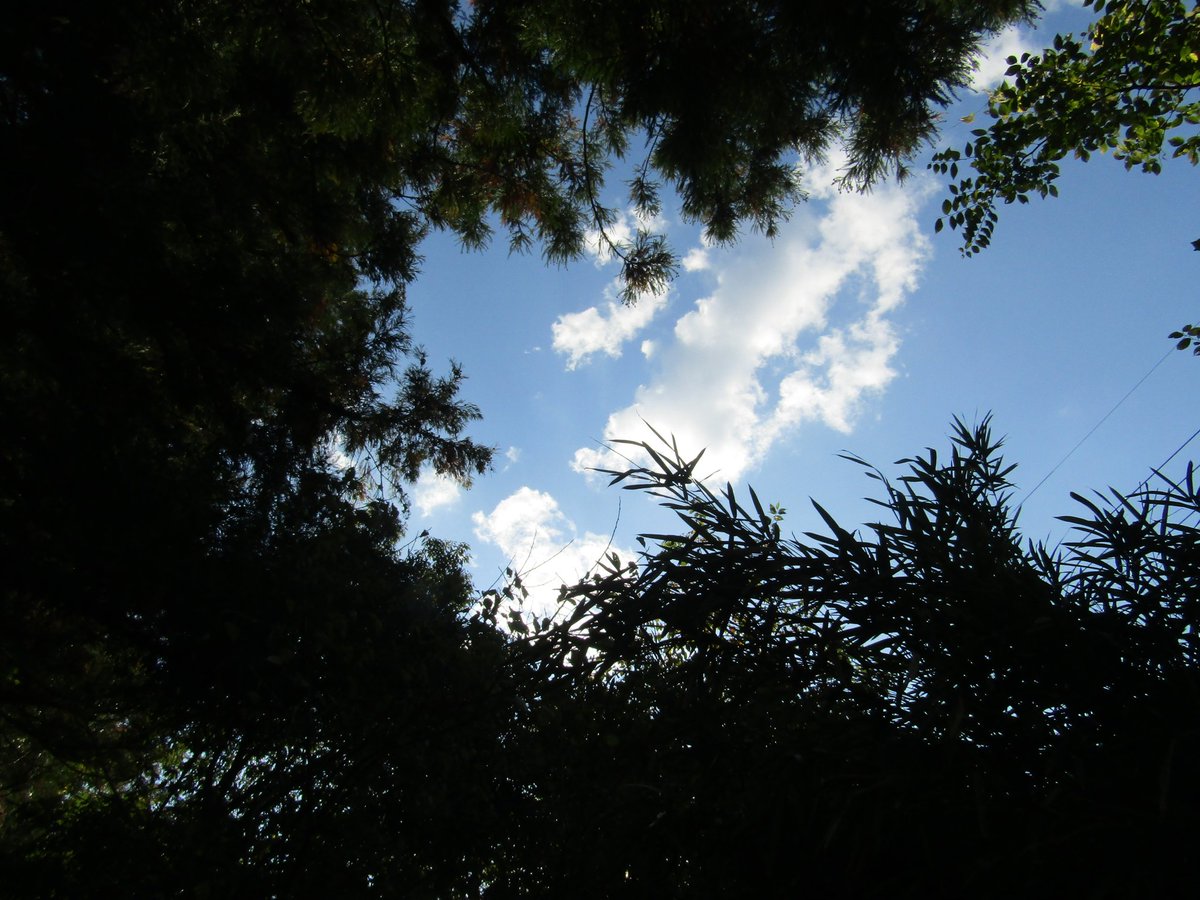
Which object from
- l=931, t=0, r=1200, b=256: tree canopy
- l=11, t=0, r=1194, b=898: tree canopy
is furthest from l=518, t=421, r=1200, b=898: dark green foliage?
l=931, t=0, r=1200, b=256: tree canopy

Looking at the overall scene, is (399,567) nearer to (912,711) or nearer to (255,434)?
(255,434)

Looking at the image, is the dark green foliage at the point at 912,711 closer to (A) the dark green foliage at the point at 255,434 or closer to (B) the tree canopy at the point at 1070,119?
(A) the dark green foliage at the point at 255,434

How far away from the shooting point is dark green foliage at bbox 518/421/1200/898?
5.39 feet

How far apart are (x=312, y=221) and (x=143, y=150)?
4.47ft

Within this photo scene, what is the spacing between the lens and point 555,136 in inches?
209

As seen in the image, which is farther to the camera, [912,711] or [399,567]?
[399,567]

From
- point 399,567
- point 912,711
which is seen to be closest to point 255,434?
point 399,567

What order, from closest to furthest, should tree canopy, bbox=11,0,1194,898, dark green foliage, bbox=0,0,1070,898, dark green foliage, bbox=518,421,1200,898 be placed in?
dark green foliage, bbox=518,421,1200,898, tree canopy, bbox=11,0,1194,898, dark green foliage, bbox=0,0,1070,898

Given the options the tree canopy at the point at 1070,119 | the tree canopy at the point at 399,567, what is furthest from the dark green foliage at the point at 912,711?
the tree canopy at the point at 1070,119

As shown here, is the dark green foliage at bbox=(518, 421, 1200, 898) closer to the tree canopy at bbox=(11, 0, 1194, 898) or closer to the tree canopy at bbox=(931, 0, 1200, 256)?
the tree canopy at bbox=(11, 0, 1194, 898)

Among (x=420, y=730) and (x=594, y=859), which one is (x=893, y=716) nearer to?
(x=594, y=859)

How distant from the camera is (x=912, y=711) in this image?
198 centimetres

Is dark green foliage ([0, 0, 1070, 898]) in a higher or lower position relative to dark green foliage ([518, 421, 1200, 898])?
higher

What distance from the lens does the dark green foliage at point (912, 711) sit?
5.39ft
